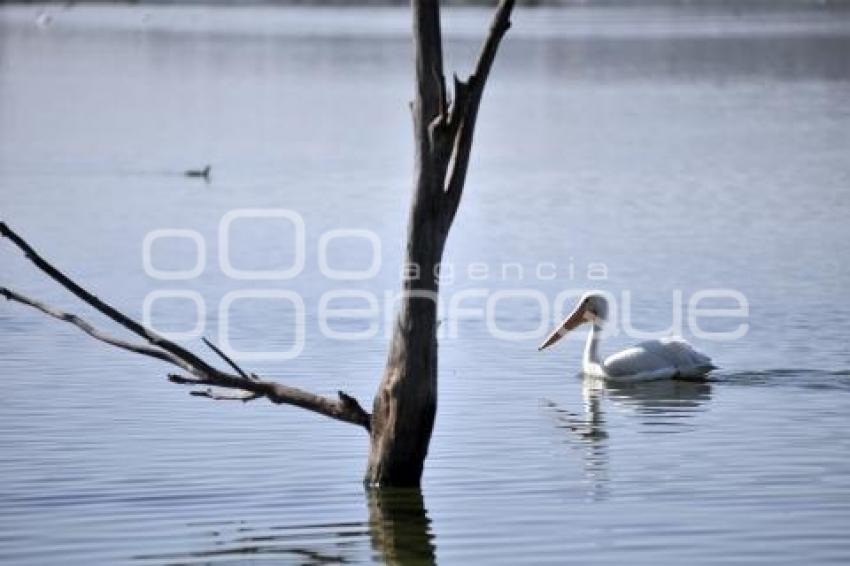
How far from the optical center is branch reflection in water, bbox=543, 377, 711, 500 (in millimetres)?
12125

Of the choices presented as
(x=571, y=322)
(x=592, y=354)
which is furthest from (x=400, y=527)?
(x=571, y=322)

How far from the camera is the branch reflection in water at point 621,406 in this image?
39.8 ft

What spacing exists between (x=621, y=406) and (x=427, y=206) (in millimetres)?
3940

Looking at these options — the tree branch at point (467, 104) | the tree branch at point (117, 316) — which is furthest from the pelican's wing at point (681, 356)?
the tree branch at point (117, 316)

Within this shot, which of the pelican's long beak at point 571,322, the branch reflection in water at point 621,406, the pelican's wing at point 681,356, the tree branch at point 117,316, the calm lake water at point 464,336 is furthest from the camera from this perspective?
the pelican's long beak at point 571,322

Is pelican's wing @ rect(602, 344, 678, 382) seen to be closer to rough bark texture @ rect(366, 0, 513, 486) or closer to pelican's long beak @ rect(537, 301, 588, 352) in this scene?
pelican's long beak @ rect(537, 301, 588, 352)

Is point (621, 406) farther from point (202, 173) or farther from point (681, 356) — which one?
point (202, 173)

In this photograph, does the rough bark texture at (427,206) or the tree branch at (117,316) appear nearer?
the rough bark texture at (427,206)

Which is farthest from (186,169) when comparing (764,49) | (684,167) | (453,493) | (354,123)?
(764,49)

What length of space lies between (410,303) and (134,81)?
41.2 metres

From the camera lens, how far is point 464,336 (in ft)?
53.5

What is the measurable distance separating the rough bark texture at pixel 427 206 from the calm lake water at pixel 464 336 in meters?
0.53

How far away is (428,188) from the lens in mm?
10352

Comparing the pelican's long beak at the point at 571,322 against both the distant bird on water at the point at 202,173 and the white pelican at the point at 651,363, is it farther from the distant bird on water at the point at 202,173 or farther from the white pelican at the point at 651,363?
the distant bird on water at the point at 202,173
